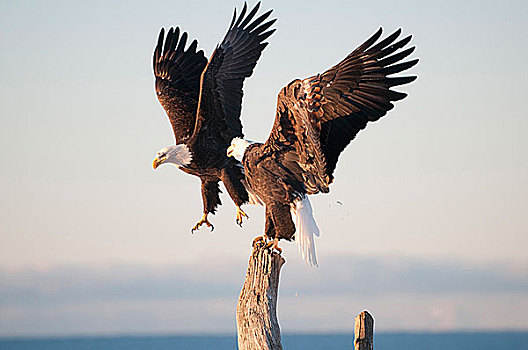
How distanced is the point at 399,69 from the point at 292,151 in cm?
109

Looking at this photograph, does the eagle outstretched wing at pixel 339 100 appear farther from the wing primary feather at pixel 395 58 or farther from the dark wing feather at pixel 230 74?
the dark wing feather at pixel 230 74

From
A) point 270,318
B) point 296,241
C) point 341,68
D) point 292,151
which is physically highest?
point 341,68

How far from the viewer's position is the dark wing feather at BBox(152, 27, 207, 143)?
30.4ft

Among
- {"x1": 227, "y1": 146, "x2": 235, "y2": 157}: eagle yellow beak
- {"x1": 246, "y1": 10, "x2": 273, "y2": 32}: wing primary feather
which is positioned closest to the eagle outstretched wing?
{"x1": 227, "y1": 146, "x2": 235, "y2": 157}: eagle yellow beak

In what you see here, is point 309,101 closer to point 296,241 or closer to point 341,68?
point 341,68

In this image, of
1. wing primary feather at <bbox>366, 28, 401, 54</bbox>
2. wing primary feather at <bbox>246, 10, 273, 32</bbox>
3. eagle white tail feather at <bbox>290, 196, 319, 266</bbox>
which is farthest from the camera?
wing primary feather at <bbox>246, 10, 273, 32</bbox>

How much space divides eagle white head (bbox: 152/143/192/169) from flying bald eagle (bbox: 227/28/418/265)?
1.26 meters

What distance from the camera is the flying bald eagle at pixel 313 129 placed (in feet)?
21.8

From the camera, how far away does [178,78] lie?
9.62 m

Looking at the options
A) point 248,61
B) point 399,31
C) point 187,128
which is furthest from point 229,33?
point 399,31

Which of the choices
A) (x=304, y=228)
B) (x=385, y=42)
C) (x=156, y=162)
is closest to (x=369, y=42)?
(x=385, y=42)

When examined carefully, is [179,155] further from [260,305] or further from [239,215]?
[260,305]

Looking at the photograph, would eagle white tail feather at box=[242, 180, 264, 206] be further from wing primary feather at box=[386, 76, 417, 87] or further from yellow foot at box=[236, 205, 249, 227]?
wing primary feather at box=[386, 76, 417, 87]

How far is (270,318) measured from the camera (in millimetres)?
6844
